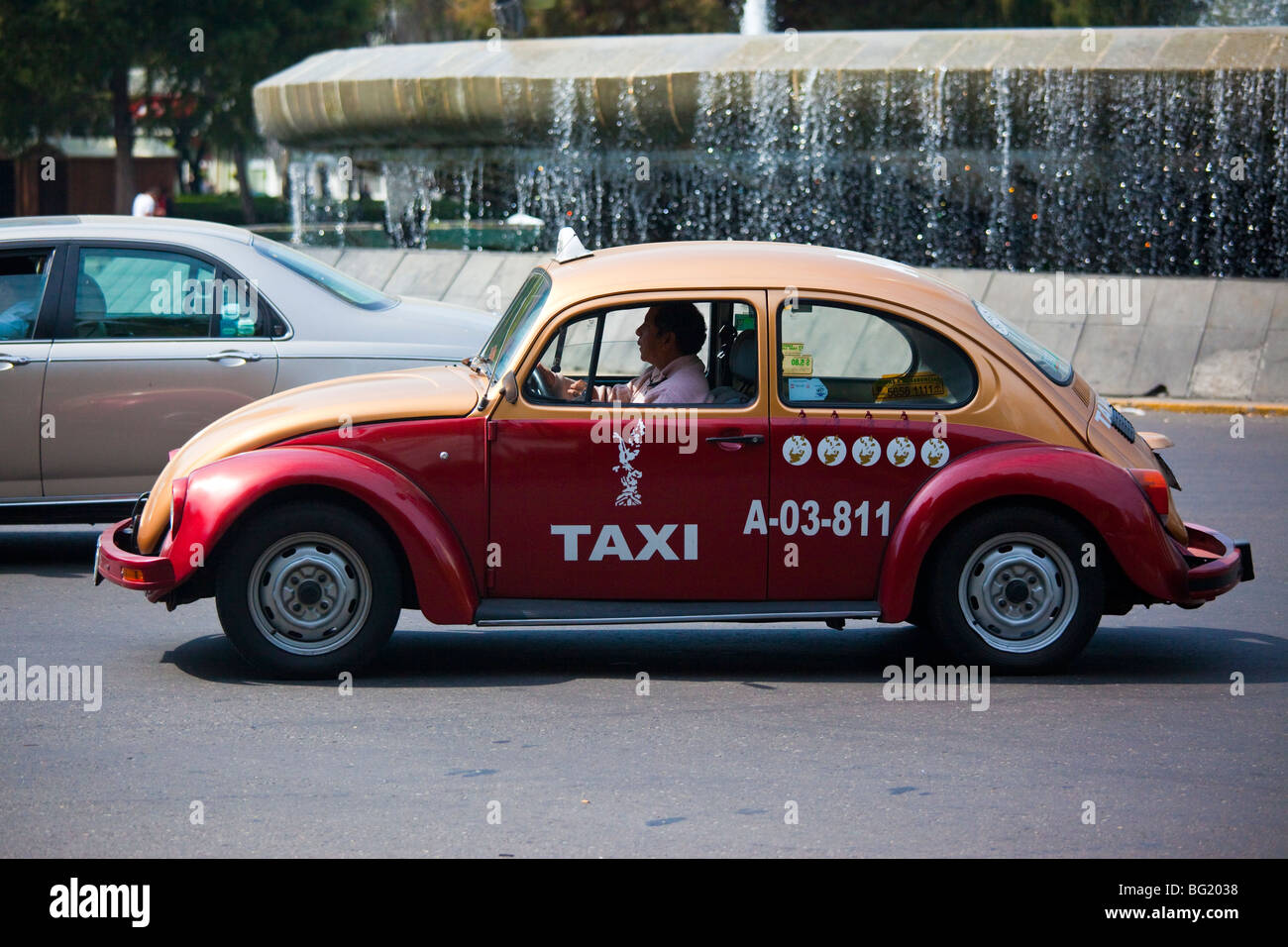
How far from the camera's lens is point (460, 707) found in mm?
6020

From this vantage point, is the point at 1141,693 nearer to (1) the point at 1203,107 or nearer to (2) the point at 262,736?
(2) the point at 262,736

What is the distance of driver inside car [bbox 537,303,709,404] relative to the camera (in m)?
6.38

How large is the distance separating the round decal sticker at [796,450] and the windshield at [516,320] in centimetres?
105

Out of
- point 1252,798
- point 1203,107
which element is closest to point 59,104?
point 1203,107

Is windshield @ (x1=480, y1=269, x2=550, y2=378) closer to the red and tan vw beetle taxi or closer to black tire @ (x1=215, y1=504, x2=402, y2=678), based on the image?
the red and tan vw beetle taxi

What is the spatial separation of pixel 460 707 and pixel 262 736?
733 mm

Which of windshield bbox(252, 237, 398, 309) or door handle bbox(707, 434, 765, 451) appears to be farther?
windshield bbox(252, 237, 398, 309)

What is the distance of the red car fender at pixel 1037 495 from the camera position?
6.14 metres

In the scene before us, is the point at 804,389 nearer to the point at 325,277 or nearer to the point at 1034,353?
the point at 1034,353

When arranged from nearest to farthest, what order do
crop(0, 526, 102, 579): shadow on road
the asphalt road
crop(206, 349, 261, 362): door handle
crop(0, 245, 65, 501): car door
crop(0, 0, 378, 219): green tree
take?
the asphalt road < crop(0, 245, 65, 501): car door < crop(206, 349, 261, 362): door handle < crop(0, 526, 102, 579): shadow on road < crop(0, 0, 378, 219): green tree

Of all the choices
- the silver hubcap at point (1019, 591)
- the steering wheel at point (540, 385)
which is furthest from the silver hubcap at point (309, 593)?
the silver hubcap at point (1019, 591)

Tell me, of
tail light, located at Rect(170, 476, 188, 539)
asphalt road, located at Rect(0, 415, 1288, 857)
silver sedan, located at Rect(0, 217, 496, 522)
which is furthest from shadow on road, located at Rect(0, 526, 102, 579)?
tail light, located at Rect(170, 476, 188, 539)

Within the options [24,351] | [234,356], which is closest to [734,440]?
[234,356]

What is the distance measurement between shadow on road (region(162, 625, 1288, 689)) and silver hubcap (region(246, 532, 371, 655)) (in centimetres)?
19
